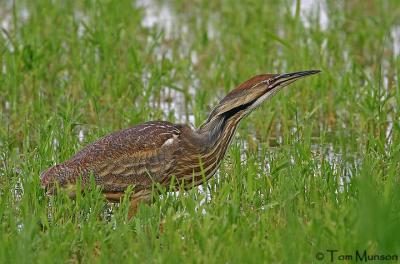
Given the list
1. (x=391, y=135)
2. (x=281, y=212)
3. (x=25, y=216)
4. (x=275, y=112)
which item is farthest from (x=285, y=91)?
(x=25, y=216)

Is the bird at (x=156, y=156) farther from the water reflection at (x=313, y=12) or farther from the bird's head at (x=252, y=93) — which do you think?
the water reflection at (x=313, y=12)

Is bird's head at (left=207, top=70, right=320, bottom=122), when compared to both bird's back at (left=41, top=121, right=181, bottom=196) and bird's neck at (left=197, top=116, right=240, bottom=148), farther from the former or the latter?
bird's back at (left=41, top=121, right=181, bottom=196)

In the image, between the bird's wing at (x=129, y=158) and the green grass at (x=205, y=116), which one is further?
the bird's wing at (x=129, y=158)

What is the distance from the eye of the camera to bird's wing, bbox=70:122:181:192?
550cm

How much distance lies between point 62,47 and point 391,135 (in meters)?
2.78

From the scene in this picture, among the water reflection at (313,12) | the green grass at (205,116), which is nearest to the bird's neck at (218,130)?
the green grass at (205,116)

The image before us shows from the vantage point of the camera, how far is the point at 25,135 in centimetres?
→ 640

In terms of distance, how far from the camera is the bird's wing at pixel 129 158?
18.0 feet

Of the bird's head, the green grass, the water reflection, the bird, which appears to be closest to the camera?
the green grass

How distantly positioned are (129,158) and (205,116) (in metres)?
1.86

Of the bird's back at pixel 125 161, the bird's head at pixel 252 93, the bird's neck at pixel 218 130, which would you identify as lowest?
the bird's back at pixel 125 161

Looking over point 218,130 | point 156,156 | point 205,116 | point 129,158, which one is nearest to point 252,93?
point 218,130

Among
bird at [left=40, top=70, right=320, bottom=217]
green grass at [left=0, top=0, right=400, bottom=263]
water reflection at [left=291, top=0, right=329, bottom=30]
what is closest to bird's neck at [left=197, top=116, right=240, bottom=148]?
bird at [left=40, top=70, right=320, bottom=217]

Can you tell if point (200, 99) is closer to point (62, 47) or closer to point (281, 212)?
point (62, 47)
